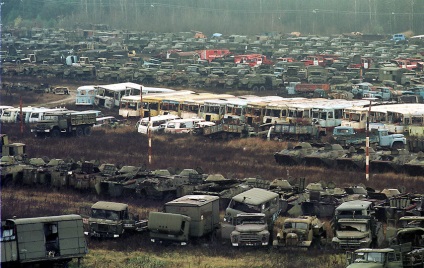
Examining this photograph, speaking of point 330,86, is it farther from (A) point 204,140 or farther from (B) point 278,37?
(B) point 278,37

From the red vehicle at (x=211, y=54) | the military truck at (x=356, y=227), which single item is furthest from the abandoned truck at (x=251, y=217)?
the red vehicle at (x=211, y=54)

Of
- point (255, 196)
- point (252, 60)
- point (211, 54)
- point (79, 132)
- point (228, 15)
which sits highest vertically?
point (255, 196)

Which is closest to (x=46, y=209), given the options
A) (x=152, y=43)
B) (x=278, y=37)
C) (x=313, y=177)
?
(x=313, y=177)

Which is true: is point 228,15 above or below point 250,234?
below

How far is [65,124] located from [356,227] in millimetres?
25052

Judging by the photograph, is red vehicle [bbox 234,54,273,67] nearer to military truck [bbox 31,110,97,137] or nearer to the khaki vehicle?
military truck [bbox 31,110,97,137]

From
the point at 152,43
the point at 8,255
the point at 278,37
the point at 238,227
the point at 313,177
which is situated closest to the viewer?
the point at 8,255

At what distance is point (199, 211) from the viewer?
28.9 m

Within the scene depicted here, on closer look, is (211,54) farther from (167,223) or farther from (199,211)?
(167,223)

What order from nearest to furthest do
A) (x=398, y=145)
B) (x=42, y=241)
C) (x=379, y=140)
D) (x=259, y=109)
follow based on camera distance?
(x=42, y=241)
(x=398, y=145)
(x=379, y=140)
(x=259, y=109)

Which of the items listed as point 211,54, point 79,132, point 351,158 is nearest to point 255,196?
point 351,158

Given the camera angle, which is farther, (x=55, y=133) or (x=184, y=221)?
(x=55, y=133)

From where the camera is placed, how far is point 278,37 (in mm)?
115938

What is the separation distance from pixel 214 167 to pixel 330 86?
28481mm
